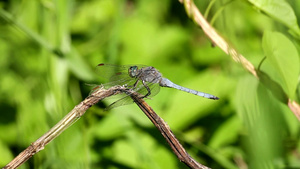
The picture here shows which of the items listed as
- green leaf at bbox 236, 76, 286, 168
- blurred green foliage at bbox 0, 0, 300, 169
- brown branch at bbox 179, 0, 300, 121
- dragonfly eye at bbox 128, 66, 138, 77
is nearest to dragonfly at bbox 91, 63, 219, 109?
dragonfly eye at bbox 128, 66, 138, 77

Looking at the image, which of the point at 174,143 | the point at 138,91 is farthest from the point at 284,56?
the point at 138,91

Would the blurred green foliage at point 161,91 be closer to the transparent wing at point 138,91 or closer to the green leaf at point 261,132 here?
the green leaf at point 261,132

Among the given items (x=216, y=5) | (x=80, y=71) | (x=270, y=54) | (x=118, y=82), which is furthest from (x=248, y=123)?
(x=80, y=71)

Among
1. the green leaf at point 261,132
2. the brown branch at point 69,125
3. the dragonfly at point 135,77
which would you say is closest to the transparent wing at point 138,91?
the dragonfly at point 135,77

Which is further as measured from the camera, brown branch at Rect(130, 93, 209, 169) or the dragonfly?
the dragonfly

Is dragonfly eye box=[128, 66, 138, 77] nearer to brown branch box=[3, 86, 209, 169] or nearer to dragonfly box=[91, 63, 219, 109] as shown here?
dragonfly box=[91, 63, 219, 109]

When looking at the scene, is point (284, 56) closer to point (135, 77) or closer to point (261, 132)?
point (261, 132)

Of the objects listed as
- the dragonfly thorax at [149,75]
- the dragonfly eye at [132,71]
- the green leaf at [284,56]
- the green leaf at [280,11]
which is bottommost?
the green leaf at [284,56]

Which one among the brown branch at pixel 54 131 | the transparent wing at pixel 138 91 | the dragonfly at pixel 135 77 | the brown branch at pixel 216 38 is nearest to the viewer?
the brown branch at pixel 54 131
